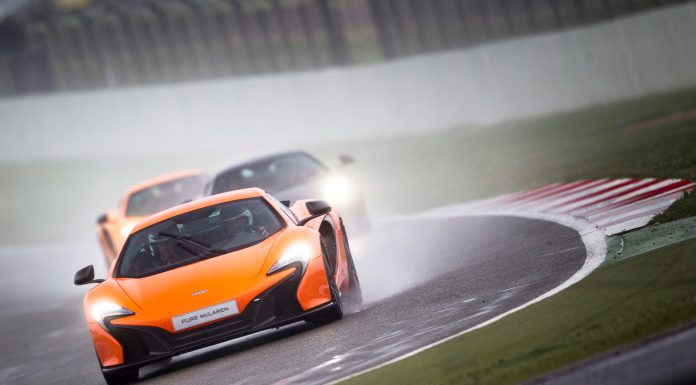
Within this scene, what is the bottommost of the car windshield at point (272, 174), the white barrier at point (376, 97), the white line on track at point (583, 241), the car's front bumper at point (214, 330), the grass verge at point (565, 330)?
the grass verge at point (565, 330)

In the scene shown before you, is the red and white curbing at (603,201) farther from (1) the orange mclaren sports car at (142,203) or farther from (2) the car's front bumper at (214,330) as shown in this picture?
A: (1) the orange mclaren sports car at (142,203)

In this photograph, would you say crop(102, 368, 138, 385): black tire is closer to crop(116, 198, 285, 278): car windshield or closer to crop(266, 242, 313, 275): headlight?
crop(116, 198, 285, 278): car windshield

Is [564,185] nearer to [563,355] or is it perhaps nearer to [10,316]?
[10,316]

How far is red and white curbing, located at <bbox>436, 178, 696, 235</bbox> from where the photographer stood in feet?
37.8

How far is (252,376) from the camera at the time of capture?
25.6ft

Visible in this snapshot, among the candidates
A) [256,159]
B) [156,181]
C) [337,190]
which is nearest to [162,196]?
[156,181]

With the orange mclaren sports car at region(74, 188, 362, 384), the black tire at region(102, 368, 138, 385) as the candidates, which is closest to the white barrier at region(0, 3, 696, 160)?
the orange mclaren sports car at region(74, 188, 362, 384)

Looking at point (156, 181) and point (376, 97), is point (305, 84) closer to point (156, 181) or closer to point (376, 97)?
point (376, 97)

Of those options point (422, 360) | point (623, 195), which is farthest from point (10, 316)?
point (422, 360)

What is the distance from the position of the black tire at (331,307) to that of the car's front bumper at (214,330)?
27cm

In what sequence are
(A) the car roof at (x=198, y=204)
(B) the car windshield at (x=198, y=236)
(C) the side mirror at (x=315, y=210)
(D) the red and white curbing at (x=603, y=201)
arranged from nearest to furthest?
(B) the car windshield at (x=198, y=236) < (C) the side mirror at (x=315, y=210) < (A) the car roof at (x=198, y=204) < (D) the red and white curbing at (x=603, y=201)

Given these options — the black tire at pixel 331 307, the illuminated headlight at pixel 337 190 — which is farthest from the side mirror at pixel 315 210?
the illuminated headlight at pixel 337 190

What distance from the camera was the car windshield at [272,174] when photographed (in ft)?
52.6

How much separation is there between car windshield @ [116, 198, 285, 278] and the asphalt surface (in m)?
0.71
